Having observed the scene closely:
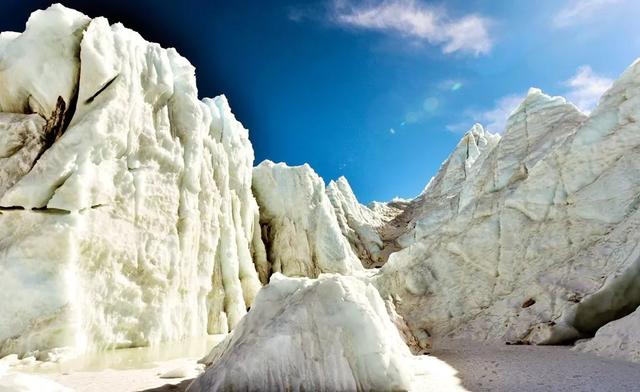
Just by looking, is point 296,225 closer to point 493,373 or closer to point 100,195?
point 100,195

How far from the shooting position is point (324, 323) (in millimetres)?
5781

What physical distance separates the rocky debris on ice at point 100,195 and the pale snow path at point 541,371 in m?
10.3

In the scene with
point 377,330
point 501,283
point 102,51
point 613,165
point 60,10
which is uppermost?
point 60,10

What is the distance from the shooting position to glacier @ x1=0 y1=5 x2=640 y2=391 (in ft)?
19.9

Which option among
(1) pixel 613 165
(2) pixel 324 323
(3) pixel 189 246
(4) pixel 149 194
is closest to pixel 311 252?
(3) pixel 189 246

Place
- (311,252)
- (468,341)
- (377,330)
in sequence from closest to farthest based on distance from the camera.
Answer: (377,330) → (468,341) → (311,252)

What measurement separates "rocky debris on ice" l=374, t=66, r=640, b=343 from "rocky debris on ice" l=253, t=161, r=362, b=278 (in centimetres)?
1473

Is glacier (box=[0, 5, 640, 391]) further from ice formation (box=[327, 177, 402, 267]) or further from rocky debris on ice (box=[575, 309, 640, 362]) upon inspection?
ice formation (box=[327, 177, 402, 267])

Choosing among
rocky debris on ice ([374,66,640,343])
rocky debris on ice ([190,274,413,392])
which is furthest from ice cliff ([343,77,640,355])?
rocky debris on ice ([190,274,413,392])

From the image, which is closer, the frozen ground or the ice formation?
the frozen ground

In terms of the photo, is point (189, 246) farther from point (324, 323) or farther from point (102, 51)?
point (324, 323)

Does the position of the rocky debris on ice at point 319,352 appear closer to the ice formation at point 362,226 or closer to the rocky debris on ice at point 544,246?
the rocky debris on ice at point 544,246

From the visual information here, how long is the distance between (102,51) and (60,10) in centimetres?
189

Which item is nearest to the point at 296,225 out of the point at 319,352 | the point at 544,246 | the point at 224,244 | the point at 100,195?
the point at 224,244
